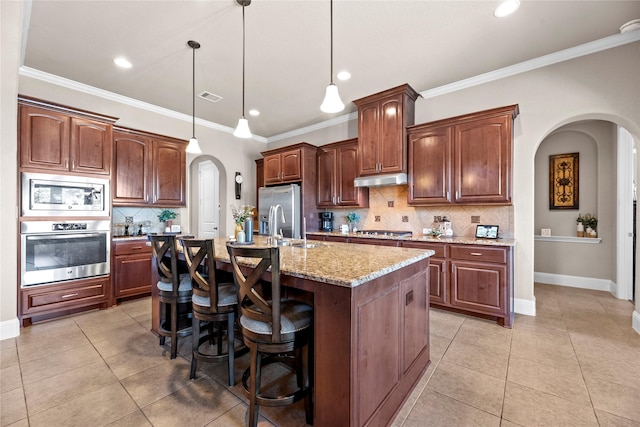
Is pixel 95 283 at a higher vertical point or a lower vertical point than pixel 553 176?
lower

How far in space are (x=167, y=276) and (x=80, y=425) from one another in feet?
3.23

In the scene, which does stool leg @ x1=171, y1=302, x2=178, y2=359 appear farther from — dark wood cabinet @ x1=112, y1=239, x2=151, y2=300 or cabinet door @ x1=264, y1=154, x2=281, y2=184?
cabinet door @ x1=264, y1=154, x2=281, y2=184

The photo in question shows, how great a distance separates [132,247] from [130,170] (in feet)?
3.63

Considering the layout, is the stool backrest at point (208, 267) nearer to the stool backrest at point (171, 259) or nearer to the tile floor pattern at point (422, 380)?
the stool backrest at point (171, 259)

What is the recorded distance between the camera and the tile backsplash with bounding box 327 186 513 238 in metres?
3.42

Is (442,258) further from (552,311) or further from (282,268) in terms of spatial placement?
(282,268)

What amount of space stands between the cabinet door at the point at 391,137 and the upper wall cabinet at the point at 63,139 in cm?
357

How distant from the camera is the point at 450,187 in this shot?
3441mm

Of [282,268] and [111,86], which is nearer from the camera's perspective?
[282,268]

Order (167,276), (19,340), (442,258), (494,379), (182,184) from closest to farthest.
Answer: (494,379), (167,276), (19,340), (442,258), (182,184)

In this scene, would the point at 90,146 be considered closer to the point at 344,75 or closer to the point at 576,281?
the point at 344,75

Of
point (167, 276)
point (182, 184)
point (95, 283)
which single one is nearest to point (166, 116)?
point (182, 184)

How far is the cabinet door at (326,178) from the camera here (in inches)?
187

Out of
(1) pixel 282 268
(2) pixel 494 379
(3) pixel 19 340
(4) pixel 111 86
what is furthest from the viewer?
(4) pixel 111 86
